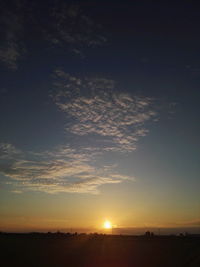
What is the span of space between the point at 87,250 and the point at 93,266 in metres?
13.4

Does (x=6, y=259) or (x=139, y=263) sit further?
(x=139, y=263)

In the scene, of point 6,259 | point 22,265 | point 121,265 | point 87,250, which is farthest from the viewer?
point 87,250

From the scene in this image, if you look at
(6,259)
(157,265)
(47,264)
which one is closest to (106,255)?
(157,265)

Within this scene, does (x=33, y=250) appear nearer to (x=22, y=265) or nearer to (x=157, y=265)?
(x=22, y=265)

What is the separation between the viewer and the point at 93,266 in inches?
1813

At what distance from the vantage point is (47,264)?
44188 mm

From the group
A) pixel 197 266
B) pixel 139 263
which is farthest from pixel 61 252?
pixel 197 266

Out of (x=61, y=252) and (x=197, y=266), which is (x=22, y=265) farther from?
(x=197, y=266)

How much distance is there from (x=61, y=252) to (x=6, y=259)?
10889 millimetres

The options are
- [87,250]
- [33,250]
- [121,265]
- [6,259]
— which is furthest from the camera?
[87,250]

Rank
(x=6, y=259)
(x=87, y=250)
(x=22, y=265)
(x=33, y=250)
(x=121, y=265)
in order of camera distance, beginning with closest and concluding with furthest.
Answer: (x=22, y=265)
(x=6, y=259)
(x=121, y=265)
(x=33, y=250)
(x=87, y=250)

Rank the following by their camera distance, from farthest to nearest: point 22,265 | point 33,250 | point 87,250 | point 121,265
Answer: point 87,250 < point 33,250 < point 121,265 < point 22,265

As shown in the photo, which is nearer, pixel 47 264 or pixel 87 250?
pixel 47 264

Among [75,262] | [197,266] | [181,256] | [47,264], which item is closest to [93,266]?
[75,262]
